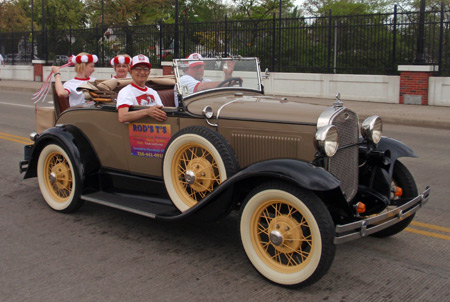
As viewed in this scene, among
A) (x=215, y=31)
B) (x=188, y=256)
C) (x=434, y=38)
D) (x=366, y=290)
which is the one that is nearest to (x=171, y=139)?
(x=188, y=256)

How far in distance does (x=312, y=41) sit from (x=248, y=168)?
14.5 meters

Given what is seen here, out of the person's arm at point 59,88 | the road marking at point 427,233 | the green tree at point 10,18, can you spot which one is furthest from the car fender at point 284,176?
the green tree at point 10,18

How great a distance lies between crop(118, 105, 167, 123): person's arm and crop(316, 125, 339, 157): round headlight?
1.55 m

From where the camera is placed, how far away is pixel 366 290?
11.3 ft

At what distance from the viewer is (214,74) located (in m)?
4.94

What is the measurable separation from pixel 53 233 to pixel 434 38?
1352cm

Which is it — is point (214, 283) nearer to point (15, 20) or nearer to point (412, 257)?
point (412, 257)

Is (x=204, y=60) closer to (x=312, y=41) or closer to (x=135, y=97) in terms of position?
(x=135, y=97)

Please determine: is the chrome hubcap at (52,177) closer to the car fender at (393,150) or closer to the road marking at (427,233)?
the car fender at (393,150)

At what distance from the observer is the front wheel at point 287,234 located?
333 cm

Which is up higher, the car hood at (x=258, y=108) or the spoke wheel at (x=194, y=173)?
the car hood at (x=258, y=108)

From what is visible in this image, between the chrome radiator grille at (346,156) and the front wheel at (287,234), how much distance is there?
0.51 meters

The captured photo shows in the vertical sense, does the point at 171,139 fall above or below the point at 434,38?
below

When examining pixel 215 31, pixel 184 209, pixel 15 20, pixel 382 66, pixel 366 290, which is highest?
pixel 15 20
